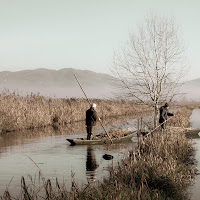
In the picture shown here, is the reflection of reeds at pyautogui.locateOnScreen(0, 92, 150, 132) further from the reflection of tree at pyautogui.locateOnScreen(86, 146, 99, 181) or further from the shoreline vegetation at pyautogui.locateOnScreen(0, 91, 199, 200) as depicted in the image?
the reflection of tree at pyautogui.locateOnScreen(86, 146, 99, 181)

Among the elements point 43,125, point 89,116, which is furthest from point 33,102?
point 89,116

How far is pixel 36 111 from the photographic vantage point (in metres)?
25.0

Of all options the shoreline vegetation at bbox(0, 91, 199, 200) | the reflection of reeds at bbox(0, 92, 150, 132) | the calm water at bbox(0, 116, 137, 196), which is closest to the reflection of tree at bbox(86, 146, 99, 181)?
the calm water at bbox(0, 116, 137, 196)

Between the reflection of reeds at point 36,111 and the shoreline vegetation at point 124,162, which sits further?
the reflection of reeds at point 36,111

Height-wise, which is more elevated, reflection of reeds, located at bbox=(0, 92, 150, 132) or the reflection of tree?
reflection of reeds, located at bbox=(0, 92, 150, 132)

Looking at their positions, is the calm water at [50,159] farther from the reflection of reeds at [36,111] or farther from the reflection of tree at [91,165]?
the reflection of reeds at [36,111]

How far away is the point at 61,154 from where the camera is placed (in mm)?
14320

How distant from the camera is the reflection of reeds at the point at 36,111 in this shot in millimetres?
22125

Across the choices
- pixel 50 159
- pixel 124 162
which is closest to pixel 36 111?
pixel 50 159

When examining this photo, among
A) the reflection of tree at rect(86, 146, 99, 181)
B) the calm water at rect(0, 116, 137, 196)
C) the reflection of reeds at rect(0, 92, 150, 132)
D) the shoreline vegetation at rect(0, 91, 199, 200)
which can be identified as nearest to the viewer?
the shoreline vegetation at rect(0, 91, 199, 200)

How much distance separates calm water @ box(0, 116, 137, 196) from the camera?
32.1ft

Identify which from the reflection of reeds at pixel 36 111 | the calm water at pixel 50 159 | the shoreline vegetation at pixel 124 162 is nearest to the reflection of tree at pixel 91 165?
the calm water at pixel 50 159

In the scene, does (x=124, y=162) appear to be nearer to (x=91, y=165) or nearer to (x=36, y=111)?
(x=91, y=165)

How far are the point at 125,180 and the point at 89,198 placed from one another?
181 cm
